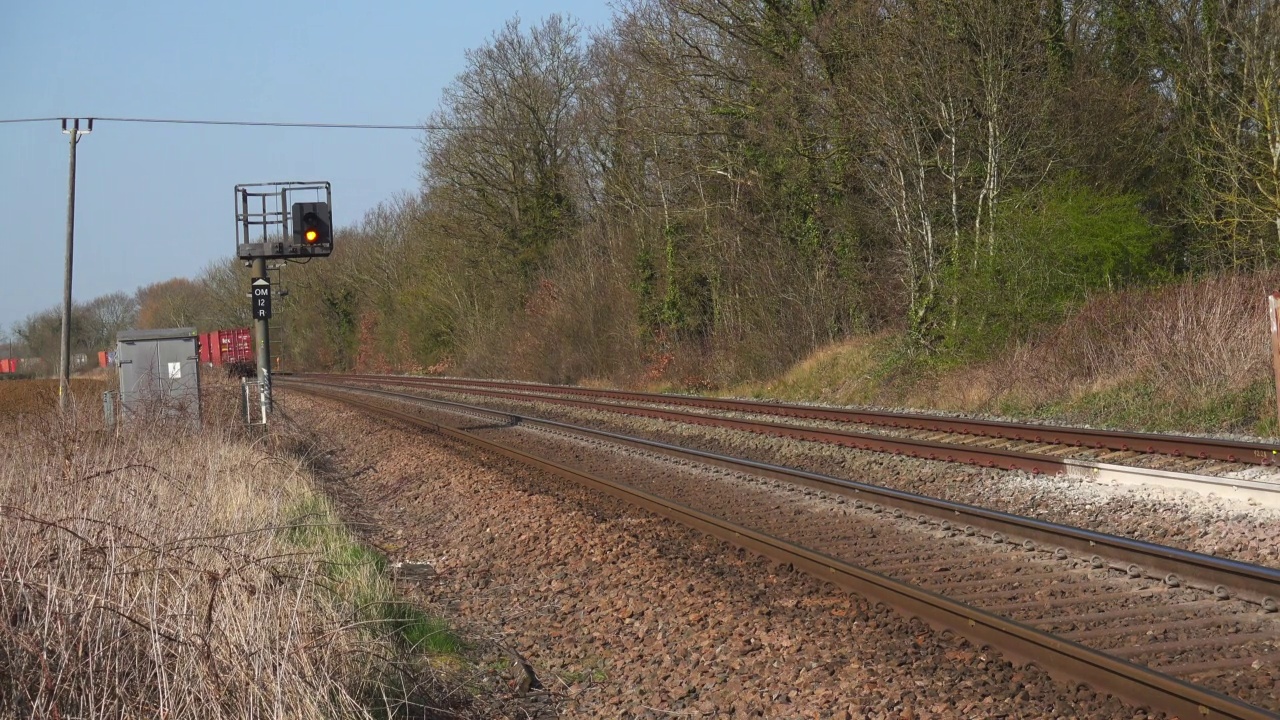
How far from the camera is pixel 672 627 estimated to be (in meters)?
6.70

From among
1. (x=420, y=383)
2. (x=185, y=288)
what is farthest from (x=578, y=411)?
(x=185, y=288)

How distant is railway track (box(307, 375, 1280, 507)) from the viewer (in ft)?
32.2

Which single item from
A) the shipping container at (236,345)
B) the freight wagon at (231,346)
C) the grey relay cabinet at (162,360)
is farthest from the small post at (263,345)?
the shipping container at (236,345)

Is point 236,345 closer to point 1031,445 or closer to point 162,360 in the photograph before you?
point 162,360

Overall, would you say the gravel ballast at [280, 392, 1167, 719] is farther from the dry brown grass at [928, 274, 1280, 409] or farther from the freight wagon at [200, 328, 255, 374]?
the freight wagon at [200, 328, 255, 374]

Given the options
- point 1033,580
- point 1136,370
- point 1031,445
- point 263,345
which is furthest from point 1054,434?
point 263,345

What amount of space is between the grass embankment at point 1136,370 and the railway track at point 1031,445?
1687 mm

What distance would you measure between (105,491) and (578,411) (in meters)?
15.4

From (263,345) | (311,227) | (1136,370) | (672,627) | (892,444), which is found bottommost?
(672,627)

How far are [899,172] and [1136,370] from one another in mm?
8208

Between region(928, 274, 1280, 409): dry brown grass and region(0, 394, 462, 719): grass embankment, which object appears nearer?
Answer: region(0, 394, 462, 719): grass embankment

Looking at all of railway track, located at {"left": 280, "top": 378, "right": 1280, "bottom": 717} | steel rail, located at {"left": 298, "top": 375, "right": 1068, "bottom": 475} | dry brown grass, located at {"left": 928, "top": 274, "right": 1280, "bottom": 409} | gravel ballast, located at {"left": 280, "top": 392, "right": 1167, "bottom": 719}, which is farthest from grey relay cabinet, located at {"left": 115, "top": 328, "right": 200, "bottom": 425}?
dry brown grass, located at {"left": 928, "top": 274, "right": 1280, "bottom": 409}

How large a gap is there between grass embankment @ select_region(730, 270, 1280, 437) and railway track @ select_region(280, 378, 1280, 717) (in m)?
5.69

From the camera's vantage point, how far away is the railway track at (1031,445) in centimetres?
981
